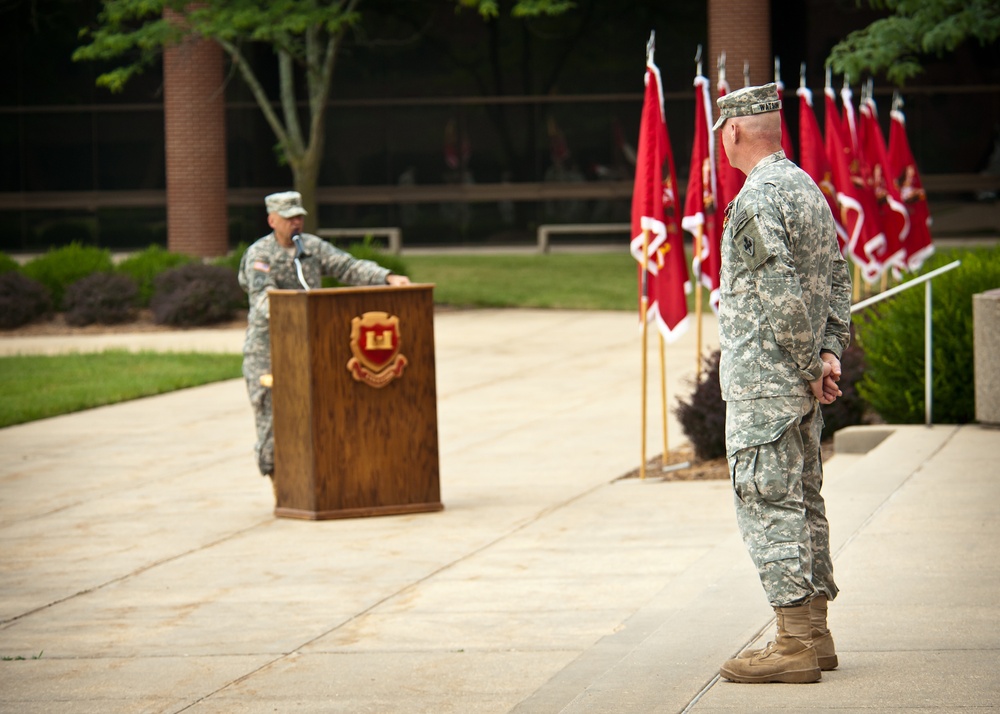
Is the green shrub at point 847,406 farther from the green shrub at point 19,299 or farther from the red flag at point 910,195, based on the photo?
the green shrub at point 19,299

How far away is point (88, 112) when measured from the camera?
3600cm

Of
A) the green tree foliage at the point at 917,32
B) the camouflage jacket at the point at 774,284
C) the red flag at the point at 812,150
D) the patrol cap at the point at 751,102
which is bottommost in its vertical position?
the camouflage jacket at the point at 774,284

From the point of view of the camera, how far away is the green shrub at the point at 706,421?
11359 mm

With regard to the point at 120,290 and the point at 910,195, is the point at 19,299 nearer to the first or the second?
the point at 120,290

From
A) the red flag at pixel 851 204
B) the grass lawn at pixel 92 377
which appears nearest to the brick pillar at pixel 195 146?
the grass lawn at pixel 92 377

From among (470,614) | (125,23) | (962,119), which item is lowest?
(470,614)

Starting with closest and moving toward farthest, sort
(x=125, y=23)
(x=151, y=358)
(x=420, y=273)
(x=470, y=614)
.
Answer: (x=470, y=614), (x=151, y=358), (x=420, y=273), (x=125, y=23)

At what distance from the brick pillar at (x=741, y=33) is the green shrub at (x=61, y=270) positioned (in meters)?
13.1

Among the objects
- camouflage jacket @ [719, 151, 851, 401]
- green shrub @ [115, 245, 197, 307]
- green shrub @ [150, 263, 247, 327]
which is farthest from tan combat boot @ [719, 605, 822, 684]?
green shrub @ [115, 245, 197, 307]

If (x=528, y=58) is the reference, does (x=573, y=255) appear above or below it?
below

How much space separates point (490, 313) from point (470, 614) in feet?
56.5

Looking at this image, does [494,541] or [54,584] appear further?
[494,541]

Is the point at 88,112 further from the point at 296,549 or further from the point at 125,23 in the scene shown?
the point at 296,549

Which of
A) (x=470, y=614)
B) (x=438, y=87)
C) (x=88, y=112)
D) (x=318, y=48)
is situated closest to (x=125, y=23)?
(x=88, y=112)
